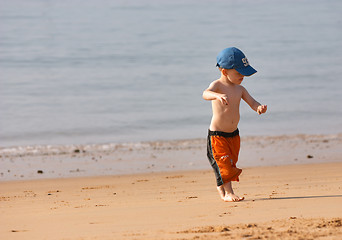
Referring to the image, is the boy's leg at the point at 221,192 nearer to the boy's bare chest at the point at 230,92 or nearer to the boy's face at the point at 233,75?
the boy's bare chest at the point at 230,92

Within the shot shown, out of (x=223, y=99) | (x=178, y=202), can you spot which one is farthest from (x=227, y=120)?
(x=178, y=202)

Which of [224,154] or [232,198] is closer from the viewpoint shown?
[232,198]

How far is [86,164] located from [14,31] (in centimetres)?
1976

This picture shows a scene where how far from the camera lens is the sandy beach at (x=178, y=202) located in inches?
158

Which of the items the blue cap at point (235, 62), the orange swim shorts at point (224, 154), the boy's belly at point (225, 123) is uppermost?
the blue cap at point (235, 62)

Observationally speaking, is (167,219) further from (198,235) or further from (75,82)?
(75,82)

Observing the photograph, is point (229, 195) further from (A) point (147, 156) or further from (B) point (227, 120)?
(A) point (147, 156)

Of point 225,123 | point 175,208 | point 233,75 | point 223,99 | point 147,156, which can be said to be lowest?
point 175,208

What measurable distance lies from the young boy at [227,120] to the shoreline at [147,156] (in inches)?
98.5

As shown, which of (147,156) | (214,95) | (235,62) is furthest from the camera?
(147,156)

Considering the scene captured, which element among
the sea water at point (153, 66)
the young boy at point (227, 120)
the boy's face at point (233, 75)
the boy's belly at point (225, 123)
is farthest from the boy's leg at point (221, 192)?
the sea water at point (153, 66)

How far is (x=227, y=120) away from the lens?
5195mm

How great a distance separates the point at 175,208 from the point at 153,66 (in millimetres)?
15012

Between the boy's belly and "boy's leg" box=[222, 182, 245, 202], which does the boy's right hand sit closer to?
the boy's belly
